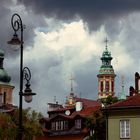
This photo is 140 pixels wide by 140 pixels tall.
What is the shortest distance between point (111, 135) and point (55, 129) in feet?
115

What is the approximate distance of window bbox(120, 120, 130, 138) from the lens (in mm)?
51206

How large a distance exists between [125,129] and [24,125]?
16.9 metres

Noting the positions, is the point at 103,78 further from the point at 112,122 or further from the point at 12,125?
the point at 112,122

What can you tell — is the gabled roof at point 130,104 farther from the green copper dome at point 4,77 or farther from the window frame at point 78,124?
the green copper dome at point 4,77

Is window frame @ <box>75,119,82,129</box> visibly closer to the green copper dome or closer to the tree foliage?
the tree foliage

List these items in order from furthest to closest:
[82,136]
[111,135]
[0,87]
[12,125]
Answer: [0,87]
[82,136]
[12,125]
[111,135]

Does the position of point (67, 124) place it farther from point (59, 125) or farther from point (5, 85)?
point (5, 85)

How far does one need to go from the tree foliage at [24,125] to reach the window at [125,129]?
1606 centimetres

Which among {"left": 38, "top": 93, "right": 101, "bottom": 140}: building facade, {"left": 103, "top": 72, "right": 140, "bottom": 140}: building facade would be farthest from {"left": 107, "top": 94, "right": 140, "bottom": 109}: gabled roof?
{"left": 38, "top": 93, "right": 101, "bottom": 140}: building facade

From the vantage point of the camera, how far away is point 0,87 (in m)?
138

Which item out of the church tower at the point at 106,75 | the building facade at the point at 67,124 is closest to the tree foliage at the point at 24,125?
the building facade at the point at 67,124

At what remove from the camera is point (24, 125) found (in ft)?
216

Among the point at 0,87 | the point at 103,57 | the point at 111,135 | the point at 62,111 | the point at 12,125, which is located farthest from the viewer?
the point at 103,57

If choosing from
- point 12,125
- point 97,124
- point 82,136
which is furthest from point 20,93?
point 82,136
